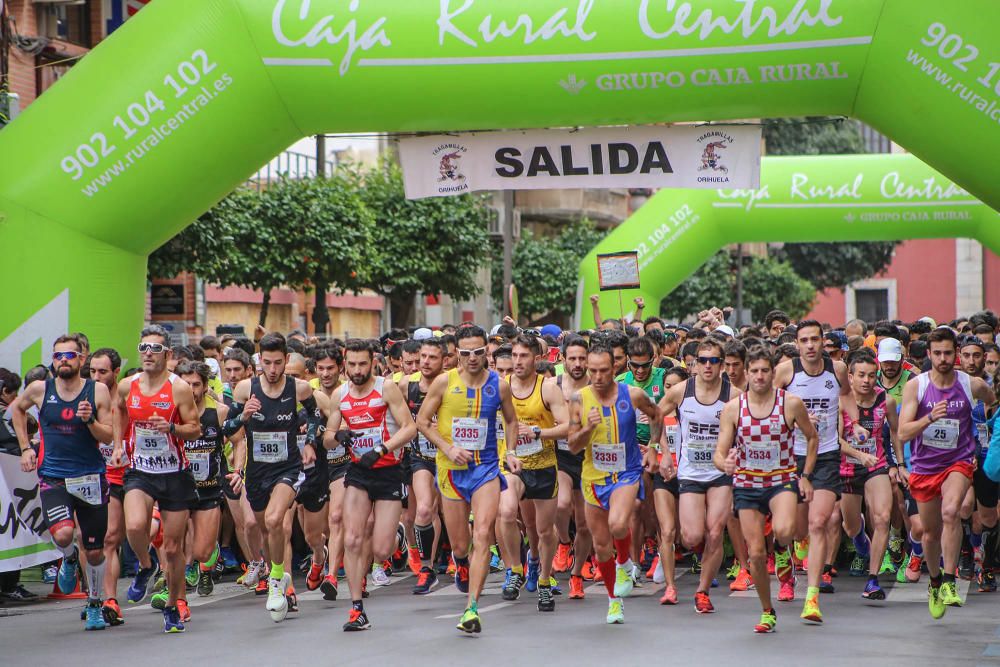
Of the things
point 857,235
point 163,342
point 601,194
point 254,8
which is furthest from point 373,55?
point 601,194

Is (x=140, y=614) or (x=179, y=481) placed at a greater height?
(x=179, y=481)

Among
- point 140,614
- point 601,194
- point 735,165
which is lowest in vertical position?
point 140,614

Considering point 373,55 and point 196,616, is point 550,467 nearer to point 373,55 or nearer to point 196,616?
point 196,616

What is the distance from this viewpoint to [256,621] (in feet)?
32.9

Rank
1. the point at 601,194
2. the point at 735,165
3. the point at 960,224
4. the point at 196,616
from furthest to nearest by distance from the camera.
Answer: the point at 601,194 → the point at 960,224 → the point at 735,165 → the point at 196,616

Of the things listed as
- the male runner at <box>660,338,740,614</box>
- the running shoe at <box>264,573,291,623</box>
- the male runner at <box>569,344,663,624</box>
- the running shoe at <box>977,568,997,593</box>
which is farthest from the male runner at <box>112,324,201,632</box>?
the running shoe at <box>977,568,997,593</box>

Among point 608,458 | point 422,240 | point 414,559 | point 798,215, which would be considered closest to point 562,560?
point 414,559

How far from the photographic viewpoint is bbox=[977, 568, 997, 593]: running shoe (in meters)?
11.2

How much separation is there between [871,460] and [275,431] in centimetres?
411

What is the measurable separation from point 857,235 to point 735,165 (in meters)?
8.29

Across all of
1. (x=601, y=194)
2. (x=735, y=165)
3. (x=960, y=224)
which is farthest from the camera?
(x=601, y=194)

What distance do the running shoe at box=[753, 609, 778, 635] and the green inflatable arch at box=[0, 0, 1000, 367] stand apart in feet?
13.4

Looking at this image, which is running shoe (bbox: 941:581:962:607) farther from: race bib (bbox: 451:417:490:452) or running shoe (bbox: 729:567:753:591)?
race bib (bbox: 451:417:490:452)

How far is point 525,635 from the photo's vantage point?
29.9ft
